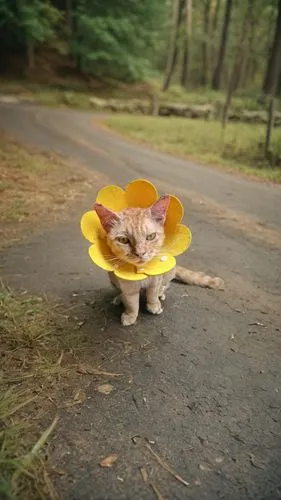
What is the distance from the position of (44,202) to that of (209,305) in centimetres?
329

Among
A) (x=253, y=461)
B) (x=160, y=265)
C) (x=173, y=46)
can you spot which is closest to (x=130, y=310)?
(x=160, y=265)

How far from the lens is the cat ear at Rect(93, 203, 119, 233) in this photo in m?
2.40

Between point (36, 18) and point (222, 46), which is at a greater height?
point (36, 18)

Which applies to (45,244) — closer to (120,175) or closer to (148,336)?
(148,336)

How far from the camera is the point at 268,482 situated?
1748mm

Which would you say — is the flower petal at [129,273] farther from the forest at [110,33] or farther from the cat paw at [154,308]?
the forest at [110,33]

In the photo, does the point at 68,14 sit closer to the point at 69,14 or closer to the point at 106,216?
the point at 69,14

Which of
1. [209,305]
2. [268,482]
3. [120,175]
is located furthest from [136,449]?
[120,175]

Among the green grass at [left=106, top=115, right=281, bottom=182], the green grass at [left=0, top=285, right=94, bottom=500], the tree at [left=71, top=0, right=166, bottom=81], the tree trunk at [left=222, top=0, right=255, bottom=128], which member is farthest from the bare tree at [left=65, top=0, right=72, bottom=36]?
the green grass at [left=0, top=285, right=94, bottom=500]

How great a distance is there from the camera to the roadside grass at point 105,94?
57.7 ft

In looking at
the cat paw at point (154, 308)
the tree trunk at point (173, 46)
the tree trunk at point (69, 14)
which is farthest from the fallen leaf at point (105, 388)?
the tree trunk at point (173, 46)

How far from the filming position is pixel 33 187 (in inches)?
240

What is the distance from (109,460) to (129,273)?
3.33ft

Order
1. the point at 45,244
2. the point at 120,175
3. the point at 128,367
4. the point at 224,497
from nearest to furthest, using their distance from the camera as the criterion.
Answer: the point at 224,497
the point at 128,367
the point at 45,244
the point at 120,175
